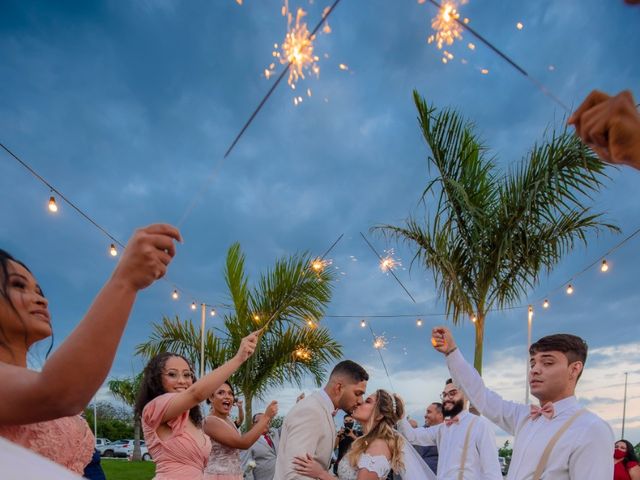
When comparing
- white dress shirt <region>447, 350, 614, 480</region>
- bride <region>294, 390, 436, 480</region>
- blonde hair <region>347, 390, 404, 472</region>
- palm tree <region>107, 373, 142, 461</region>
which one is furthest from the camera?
palm tree <region>107, 373, 142, 461</region>

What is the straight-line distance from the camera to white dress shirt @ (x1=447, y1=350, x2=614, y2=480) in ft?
10.2

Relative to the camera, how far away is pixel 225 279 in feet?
39.9

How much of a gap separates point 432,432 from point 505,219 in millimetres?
2760

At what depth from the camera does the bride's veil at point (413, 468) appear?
473 centimetres

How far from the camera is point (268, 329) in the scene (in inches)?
474

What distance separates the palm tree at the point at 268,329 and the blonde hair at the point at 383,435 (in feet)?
20.9

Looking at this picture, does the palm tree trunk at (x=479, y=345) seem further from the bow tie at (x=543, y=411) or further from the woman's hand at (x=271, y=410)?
the bow tie at (x=543, y=411)

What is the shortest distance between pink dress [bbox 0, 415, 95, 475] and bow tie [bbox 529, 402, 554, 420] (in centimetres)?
273

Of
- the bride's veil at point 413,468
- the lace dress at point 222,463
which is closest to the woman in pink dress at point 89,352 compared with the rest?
the bride's veil at point 413,468

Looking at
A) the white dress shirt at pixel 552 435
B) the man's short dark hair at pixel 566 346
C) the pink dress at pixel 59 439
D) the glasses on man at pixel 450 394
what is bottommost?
the pink dress at pixel 59 439

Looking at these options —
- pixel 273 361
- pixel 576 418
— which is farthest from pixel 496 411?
pixel 273 361

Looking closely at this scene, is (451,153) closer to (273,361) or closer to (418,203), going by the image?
(418,203)

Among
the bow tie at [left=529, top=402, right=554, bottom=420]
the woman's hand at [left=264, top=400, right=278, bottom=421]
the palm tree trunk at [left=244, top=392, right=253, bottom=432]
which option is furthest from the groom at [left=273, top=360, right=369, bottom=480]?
the palm tree trunk at [left=244, top=392, right=253, bottom=432]

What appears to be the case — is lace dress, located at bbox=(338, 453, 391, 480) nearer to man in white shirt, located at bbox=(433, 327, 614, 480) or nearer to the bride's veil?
the bride's veil
